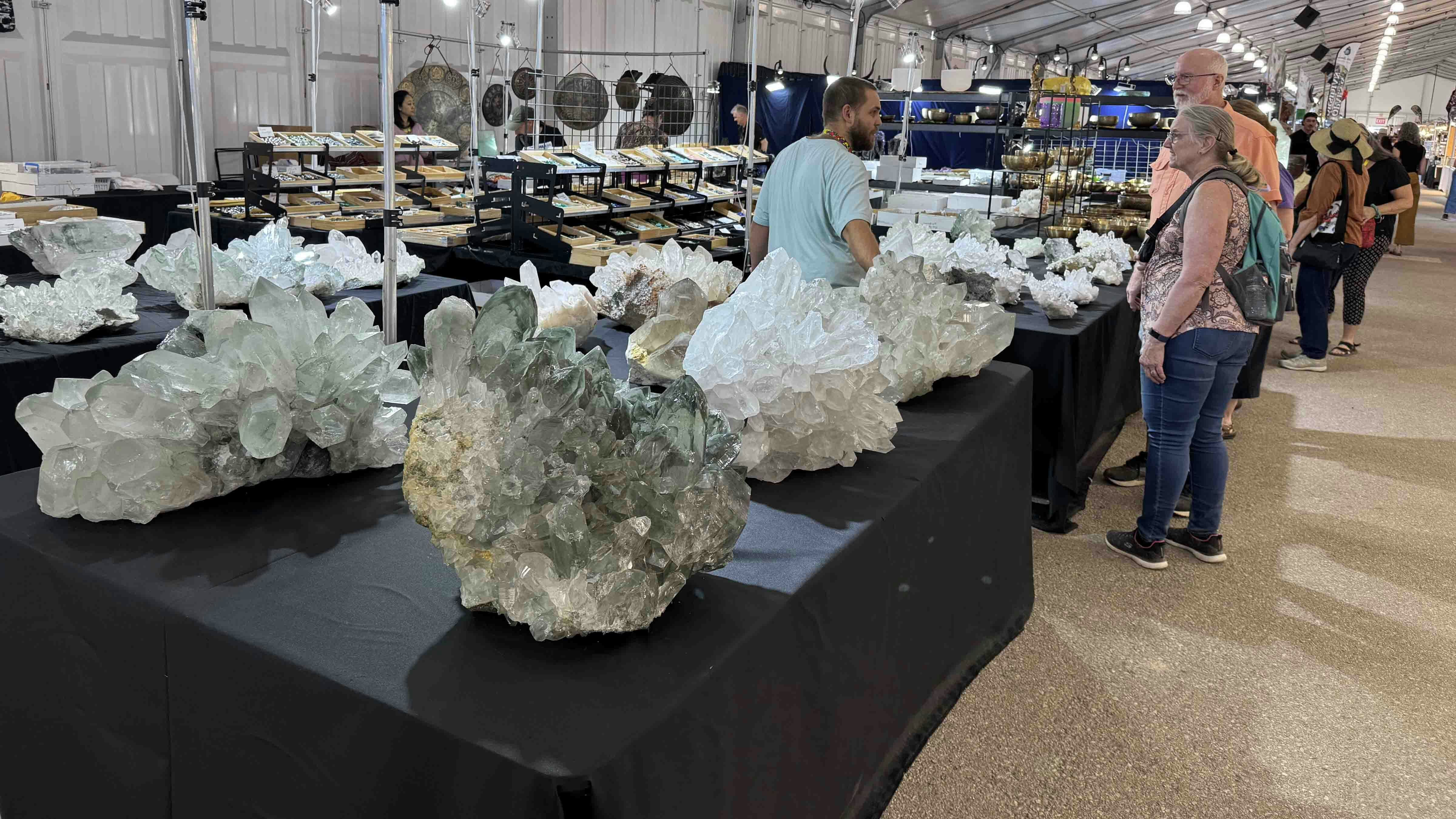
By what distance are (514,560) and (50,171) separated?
15.5 ft

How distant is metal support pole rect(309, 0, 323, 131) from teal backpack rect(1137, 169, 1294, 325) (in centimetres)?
583

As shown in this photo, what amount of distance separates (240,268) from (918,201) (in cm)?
376

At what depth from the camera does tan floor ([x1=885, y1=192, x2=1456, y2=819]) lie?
5.92ft

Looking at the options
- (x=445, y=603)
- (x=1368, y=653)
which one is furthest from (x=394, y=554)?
(x=1368, y=653)

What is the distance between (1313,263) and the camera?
522cm

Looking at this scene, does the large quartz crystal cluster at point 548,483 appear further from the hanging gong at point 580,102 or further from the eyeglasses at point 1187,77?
the hanging gong at point 580,102

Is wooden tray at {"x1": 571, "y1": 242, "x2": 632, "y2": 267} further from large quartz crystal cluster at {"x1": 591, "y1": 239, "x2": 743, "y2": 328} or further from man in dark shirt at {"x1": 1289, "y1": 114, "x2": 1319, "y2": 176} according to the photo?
man in dark shirt at {"x1": 1289, "y1": 114, "x2": 1319, "y2": 176}

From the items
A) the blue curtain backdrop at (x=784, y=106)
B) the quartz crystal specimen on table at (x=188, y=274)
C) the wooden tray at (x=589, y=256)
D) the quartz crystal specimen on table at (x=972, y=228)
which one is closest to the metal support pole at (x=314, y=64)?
the wooden tray at (x=589, y=256)

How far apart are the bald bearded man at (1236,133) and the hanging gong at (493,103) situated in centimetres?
712

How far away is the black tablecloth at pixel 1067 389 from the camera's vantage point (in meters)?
2.78

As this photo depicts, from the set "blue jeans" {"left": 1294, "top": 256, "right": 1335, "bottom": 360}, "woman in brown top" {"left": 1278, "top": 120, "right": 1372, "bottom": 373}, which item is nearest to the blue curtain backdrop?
"blue jeans" {"left": 1294, "top": 256, "right": 1335, "bottom": 360}

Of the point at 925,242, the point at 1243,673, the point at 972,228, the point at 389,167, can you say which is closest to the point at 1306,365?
the point at 972,228

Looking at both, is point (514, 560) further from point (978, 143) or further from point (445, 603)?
point (978, 143)

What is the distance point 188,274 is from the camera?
2.59 metres
